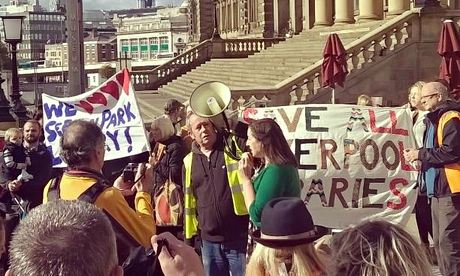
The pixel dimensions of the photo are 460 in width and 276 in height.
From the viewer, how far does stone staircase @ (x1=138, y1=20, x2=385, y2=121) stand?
1035 inches

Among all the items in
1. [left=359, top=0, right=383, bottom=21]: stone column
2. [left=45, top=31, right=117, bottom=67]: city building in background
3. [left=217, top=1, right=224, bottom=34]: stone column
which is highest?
[left=217, top=1, right=224, bottom=34]: stone column

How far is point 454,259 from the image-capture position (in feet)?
24.5

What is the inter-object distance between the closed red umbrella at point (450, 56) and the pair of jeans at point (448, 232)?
612 cm

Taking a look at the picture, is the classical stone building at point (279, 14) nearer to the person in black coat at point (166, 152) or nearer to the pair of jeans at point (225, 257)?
the person in black coat at point (166, 152)

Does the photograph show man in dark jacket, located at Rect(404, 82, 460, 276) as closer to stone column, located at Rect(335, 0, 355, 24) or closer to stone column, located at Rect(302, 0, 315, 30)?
stone column, located at Rect(335, 0, 355, 24)

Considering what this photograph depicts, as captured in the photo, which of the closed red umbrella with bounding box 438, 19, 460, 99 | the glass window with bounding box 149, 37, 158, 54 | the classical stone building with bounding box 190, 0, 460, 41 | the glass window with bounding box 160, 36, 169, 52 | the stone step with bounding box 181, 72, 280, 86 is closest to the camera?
the closed red umbrella with bounding box 438, 19, 460, 99

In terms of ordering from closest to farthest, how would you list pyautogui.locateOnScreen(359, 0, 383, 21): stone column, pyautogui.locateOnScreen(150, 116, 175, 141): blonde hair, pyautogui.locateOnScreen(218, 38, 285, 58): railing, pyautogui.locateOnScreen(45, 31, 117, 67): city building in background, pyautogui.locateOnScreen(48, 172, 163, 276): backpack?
pyautogui.locateOnScreen(48, 172, 163, 276): backpack, pyautogui.locateOnScreen(150, 116, 175, 141): blonde hair, pyautogui.locateOnScreen(359, 0, 383, 21): stone column, pyautogui.locateOnScreen(218, 38, 285, 58): railing, pyautogui.locateOnScreen(45, 31, 117, 67): city building in background

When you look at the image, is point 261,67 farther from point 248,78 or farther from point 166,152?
point 166,152

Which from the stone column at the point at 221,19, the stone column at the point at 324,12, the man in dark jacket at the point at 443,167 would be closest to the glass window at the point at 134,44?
the stone column at the point at 221,19

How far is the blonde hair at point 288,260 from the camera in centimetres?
386

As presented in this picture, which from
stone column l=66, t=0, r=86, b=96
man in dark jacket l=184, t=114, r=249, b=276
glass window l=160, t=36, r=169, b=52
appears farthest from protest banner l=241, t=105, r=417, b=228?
glass window l=160, t=36, r=169, b=52

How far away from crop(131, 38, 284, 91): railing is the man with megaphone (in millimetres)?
32808

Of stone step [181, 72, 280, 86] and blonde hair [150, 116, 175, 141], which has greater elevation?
blonde hair [150, 116, 175, 141]

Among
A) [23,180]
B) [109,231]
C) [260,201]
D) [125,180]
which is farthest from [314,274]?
[23,180]
